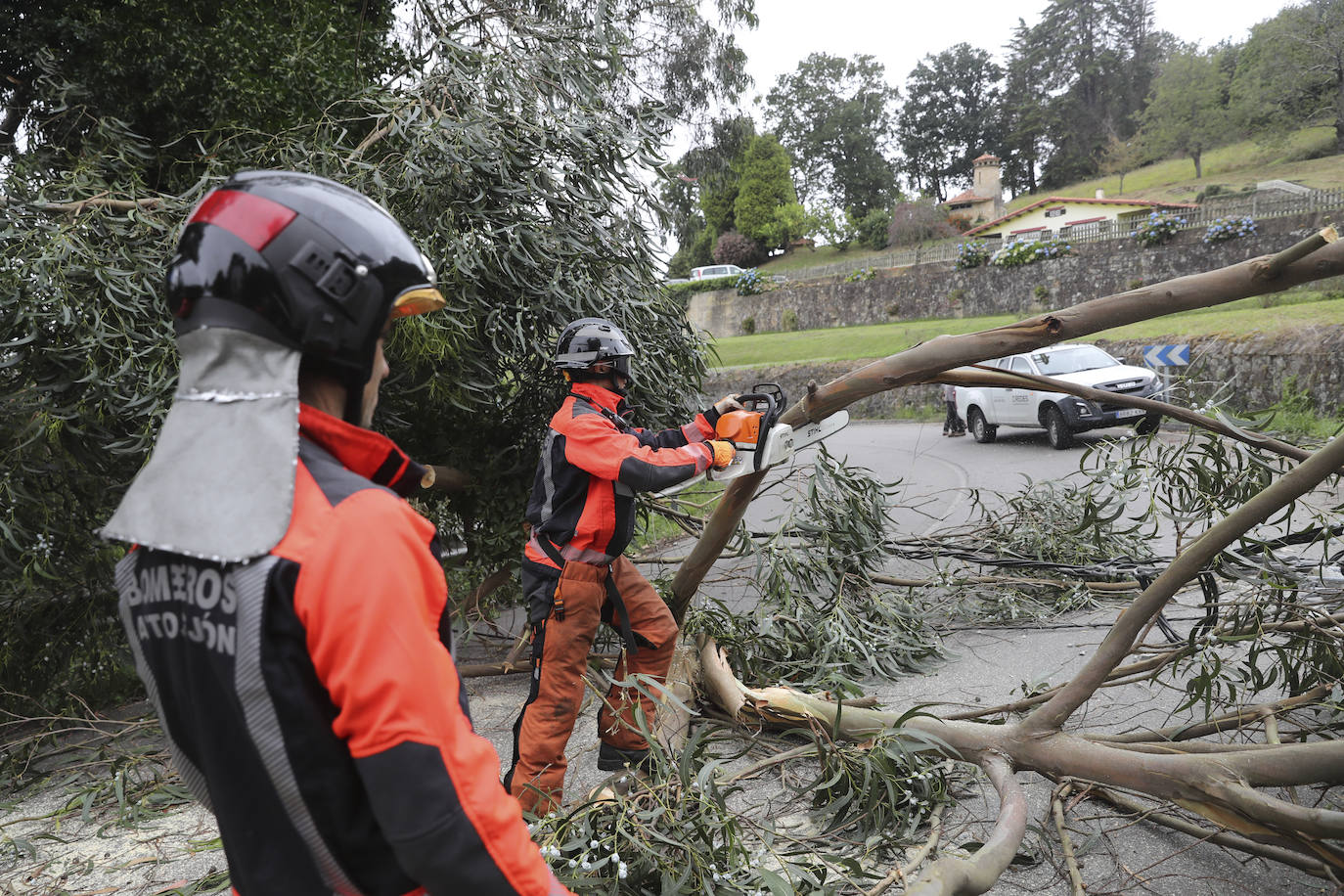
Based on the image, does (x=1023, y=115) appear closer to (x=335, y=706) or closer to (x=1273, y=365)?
(x=1273, y=365)

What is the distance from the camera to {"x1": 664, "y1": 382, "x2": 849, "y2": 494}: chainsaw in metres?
3.52

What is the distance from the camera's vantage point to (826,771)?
305 cm

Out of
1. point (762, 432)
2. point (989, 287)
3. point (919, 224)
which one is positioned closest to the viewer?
point (762, 432)

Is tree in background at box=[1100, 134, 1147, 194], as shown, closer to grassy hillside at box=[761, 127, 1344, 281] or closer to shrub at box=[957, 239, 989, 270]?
grassy hillside at box=[761, 127, 1344, 281]

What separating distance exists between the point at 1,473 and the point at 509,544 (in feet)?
8.23

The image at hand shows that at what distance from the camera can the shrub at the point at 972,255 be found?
28.6m

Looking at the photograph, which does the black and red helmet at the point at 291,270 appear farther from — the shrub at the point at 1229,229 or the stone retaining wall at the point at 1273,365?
the shrub at the point at 1229,229

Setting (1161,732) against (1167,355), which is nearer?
(1161,732)

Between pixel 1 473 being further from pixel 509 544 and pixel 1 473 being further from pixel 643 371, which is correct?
pixel 643 371

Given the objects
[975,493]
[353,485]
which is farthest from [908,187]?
[353,485]

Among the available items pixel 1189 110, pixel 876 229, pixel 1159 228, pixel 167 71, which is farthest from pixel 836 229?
pixel 167 71

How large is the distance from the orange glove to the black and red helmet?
2474 millimetres

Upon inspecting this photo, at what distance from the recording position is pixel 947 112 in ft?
232

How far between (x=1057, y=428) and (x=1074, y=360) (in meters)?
1.38
